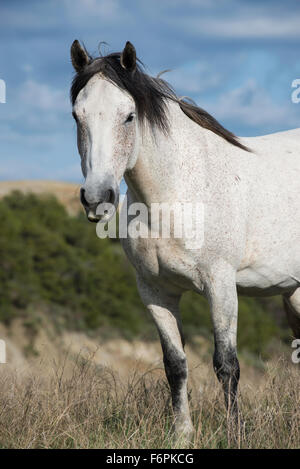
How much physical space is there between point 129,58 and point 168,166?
0.75 meters

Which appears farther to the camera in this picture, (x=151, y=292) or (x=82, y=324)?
(x=82, y=324)

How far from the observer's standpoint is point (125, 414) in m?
4.14

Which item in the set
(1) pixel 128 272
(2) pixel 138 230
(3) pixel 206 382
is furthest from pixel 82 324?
(2) pixel 138 230

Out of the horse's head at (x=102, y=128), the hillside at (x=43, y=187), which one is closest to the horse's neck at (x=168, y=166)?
the horse's head at (x=102, y=128)

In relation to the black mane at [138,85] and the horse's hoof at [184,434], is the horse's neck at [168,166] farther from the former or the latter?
the horse's hoof at [184,434]

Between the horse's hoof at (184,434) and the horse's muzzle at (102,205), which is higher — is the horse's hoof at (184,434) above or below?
below

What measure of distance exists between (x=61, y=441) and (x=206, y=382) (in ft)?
5.88

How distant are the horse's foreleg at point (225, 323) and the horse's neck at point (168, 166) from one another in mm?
588

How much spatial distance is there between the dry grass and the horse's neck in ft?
4.77

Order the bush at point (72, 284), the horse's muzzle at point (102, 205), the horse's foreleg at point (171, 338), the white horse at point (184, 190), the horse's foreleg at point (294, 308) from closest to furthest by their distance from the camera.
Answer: the horse's muzzle at point (102, 205), the white horse at point (184, 190), the horse's foreleg at point (171, 338), the horse's foreleg at point (294, 308), the bush at point (72, 284)

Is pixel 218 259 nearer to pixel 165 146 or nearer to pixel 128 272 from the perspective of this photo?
pixel 165 146

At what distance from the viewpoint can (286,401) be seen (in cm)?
436

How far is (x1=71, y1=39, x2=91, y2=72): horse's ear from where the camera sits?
376cm

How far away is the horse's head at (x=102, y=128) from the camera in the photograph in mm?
3291
